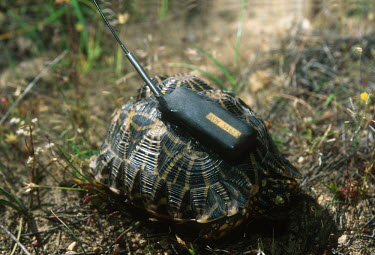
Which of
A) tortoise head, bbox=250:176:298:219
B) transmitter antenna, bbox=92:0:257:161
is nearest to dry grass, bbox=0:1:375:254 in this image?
tortoise head, bbox=250:176:298:219

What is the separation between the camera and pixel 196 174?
2088mm

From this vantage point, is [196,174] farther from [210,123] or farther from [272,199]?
[272,199]

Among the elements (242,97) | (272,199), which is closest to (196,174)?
(272,199)

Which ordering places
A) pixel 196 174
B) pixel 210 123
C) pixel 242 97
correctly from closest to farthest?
pixel 210 123
pixel 196 174
pixel 242 97

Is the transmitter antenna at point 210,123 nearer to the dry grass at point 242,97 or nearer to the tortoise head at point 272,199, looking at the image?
the tortoise head at point 272,199

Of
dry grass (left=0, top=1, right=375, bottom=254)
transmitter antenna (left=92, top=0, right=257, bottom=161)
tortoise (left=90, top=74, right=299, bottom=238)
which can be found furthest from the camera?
dry grass (left=0, top=1, right=375, bottom=254)

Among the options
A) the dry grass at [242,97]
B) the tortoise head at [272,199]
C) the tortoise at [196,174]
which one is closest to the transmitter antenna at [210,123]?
the tortoise at [196,174]

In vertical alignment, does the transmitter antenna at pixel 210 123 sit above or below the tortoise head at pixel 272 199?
above

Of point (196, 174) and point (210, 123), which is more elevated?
point (210, 123)

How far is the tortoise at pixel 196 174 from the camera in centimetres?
206

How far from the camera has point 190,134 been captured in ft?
6.85

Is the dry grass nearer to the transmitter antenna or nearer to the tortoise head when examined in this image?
the tortoise head

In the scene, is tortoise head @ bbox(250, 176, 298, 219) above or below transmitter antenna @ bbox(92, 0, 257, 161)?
below

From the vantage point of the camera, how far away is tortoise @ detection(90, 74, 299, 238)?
206 centimetres
